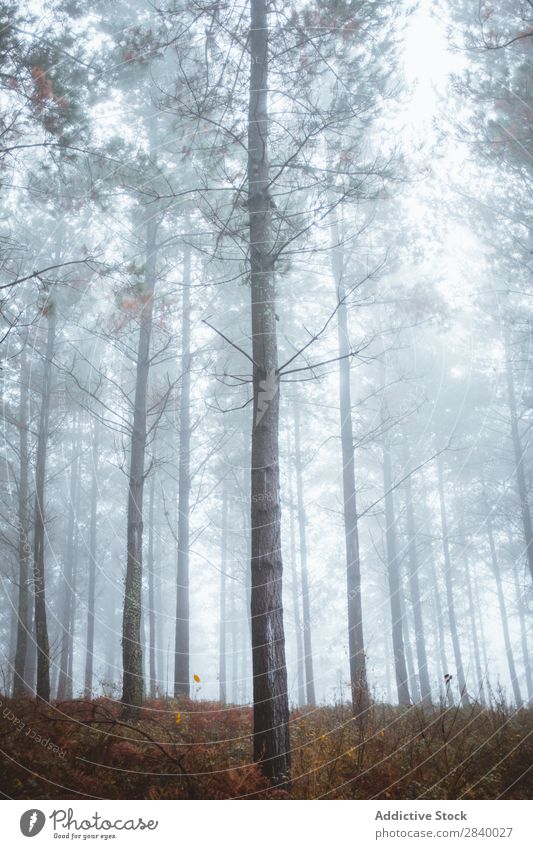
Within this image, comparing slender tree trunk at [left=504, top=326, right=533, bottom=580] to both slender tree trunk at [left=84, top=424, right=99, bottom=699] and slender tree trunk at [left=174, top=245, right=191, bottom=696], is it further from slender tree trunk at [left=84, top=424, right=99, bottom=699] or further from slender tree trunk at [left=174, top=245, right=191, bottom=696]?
slender tree trunk at [left=84, top=424, right=99, bottom=699]

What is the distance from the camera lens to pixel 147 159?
722cm

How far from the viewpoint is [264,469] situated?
Answer: 4.56 m

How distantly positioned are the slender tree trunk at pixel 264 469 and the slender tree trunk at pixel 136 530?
2.41 m

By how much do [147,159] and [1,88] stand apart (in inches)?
85.3

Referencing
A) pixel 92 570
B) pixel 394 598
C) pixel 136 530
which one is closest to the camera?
pixel 136 530

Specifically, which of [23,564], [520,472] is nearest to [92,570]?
[23,564]

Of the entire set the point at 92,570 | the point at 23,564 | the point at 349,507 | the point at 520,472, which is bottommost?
the point at 23,564

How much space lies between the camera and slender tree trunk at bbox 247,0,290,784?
13.2 ft

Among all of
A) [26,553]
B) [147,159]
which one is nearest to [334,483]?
[26,553]

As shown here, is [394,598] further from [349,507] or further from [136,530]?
[136,530]

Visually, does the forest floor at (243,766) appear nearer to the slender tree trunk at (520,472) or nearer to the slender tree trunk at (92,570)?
the slender tree trunk at (520,472)

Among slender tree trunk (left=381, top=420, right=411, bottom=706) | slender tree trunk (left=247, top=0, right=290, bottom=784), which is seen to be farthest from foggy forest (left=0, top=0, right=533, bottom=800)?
slender tree trunk (left=381, top=420, right=411, bottom=706)

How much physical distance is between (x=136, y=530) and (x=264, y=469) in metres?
4.17
